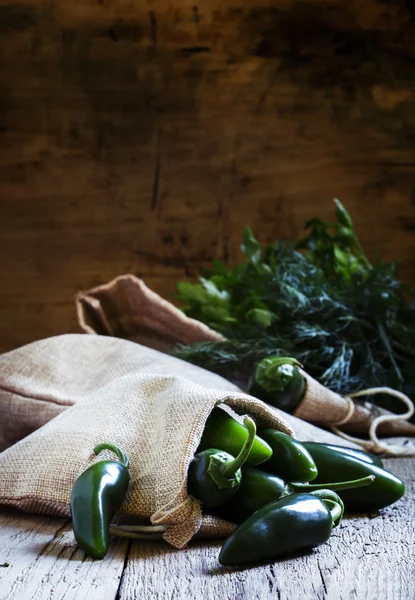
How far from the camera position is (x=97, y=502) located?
932 mm

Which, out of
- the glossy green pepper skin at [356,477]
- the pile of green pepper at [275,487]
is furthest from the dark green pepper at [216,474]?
the glossy green pepper skin at [356,477]

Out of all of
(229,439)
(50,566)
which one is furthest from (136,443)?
(50,566)

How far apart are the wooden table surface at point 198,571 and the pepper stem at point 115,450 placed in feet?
0.34

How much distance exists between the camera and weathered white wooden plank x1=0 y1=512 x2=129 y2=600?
0.79m

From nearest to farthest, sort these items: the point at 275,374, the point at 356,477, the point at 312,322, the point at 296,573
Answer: the point at 296,573
the point at 356,477
the point at 275,374
the point at 312,322

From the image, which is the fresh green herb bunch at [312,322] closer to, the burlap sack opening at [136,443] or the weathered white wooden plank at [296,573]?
the burlap sack opening at [136,443]

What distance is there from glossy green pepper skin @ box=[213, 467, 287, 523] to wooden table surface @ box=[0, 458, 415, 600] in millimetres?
42

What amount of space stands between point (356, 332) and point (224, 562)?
3.15 feet

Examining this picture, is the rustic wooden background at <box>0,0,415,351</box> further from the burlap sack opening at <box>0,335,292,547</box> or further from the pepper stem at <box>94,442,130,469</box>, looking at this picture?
the pepper stem at <box>94,442,130,469</box>

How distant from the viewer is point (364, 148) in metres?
2.58

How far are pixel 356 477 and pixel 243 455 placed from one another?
278mm

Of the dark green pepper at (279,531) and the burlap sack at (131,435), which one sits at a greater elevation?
the dark green pepper at (279,531)

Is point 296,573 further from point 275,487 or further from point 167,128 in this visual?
point 167,128

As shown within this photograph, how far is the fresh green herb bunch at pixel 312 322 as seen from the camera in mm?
1688
